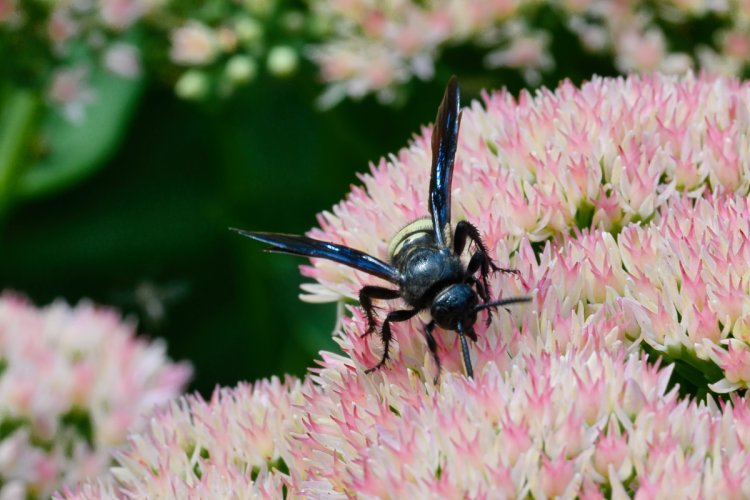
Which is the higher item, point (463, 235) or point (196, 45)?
point (196, 45)

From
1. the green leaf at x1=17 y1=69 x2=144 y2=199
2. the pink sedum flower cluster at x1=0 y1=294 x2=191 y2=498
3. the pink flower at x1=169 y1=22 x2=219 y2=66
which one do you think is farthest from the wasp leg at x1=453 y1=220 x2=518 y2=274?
the green leaf at x1=17 y1=69 x2=144 y2=199

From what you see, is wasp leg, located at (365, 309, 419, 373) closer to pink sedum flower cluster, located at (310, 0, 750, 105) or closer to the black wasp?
the black wasp

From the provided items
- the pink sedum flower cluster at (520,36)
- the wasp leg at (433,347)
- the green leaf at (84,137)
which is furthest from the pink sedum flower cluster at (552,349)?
the green leaf at (84,137)

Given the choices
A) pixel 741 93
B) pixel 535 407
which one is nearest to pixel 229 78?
pixel 741 93

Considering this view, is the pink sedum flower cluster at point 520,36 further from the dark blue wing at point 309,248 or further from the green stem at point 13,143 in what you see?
Result: the dark blue wing at point 309,248

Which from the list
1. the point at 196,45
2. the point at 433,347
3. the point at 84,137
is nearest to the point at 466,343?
the point at 433,347

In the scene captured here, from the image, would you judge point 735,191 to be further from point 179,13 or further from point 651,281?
point 179,13

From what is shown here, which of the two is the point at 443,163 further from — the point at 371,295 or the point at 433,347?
the point at 433,347
